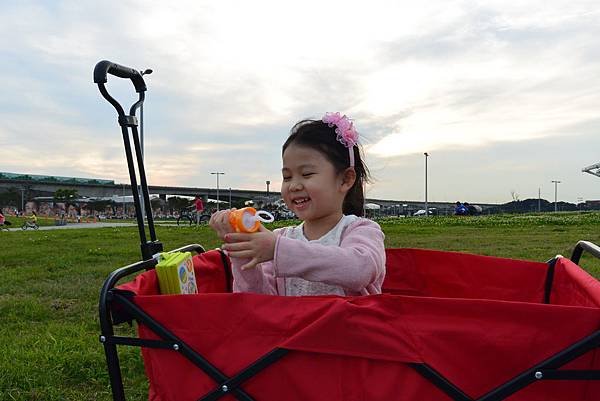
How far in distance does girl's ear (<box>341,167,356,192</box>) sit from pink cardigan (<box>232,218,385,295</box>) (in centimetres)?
21

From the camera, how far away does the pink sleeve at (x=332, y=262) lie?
1791 mm

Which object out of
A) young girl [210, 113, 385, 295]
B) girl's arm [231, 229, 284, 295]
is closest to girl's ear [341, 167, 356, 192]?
young girl [210, 113, 385, 295]

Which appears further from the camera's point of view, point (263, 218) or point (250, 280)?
point (250, 280)

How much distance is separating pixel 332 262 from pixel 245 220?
0.32m

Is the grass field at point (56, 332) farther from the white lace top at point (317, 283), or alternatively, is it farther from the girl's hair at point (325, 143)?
the girl's hair at point (325, 143)

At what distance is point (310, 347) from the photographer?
1521 mm

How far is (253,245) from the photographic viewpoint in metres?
1.76

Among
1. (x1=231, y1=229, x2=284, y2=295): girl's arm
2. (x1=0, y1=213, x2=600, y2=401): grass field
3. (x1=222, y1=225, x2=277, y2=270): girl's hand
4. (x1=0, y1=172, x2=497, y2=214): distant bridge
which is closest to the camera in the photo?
(x1=222, y1=225, x2=277, y2=270): girl's hand

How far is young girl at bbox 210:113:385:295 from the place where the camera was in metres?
1.80

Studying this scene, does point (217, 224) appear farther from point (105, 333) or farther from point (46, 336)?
point (46, 336)

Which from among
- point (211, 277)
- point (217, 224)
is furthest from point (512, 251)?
point (217, 224)

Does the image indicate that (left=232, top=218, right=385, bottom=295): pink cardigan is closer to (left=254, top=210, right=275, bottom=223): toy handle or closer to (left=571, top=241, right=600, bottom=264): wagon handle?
(left=254, top=210, right=275, bottom=223): toy handle

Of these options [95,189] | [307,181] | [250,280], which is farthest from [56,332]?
[95,189]

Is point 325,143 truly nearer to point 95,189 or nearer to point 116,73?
point 116,73
